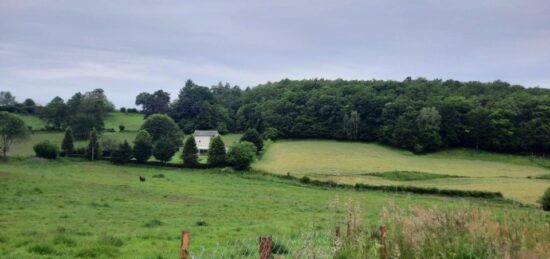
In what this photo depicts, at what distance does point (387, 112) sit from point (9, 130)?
7407cm

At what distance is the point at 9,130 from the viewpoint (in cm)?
6944

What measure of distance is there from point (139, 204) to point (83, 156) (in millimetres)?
50533

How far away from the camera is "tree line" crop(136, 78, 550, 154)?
8431cm

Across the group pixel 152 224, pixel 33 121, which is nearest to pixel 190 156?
pixel 152 224

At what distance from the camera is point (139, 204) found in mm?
27734

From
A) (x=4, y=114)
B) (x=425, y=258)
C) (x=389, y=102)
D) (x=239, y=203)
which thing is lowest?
(x=239, y=203)

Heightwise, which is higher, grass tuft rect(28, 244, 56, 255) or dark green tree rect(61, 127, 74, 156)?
dark green tree rect(61, 127, 74, 156)

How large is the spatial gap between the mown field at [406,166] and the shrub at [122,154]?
20.7 metres

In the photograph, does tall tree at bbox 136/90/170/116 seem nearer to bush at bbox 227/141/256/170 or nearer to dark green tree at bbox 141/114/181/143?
dark green tree at bbox 141/114/181/143

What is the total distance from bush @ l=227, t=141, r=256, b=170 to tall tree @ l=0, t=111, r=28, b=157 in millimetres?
36504

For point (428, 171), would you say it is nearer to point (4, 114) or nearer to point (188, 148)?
point (188, 148)

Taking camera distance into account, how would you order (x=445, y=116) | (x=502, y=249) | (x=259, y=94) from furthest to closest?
1. (x=259, y=94)
2. (x=445, y=116)
3. (x=502, y=249)

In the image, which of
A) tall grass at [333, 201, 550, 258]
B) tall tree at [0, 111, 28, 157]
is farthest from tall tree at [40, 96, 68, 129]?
tall grass at [333, 201, 550, 258]

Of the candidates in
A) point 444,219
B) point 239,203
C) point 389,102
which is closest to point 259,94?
point 389,102
